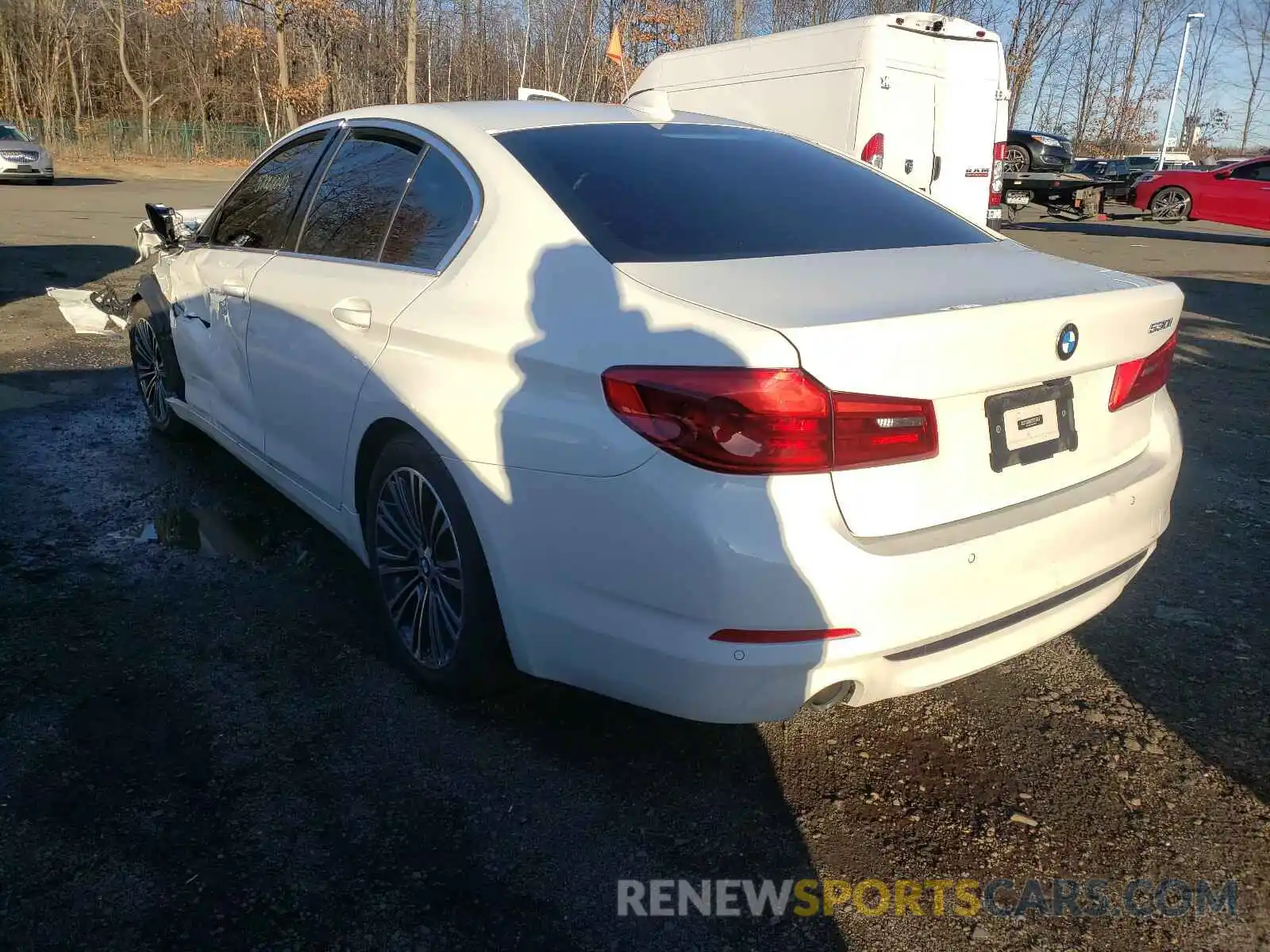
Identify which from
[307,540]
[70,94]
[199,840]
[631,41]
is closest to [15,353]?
[307,540]

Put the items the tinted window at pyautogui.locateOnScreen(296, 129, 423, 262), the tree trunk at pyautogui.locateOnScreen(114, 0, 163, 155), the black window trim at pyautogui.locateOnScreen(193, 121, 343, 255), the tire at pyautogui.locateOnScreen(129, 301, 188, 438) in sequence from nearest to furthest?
the tinted window at pyautogui.locateOnScreen(296, 129, 423, 262) < the black window trim at pyautogui.locateOnScreen(193, 121, 343, 255) < the tire at pyautogui.locateOnScreen(129, 301, 188, 438) < the tree trunk at pyautogui.locateOnScreen(114, 0, 163, 155)

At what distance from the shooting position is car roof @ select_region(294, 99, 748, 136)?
3.24m

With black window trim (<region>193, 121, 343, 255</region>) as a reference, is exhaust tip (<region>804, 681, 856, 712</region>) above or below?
below

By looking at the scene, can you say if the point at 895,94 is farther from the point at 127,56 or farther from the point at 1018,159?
the point at 127,56

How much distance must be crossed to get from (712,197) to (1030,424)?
44.2 inches

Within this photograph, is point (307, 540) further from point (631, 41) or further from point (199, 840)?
point (631, 41)

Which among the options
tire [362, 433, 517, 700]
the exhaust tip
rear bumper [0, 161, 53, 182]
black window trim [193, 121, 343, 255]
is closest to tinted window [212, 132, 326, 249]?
black window trim [193, 121, 343, 255]

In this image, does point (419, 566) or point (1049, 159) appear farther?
point (1049, 159)

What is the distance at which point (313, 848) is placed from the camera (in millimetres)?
2420

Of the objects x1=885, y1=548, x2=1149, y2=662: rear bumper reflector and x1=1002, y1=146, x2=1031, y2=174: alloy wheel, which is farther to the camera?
x1=1002, y1=146, x2=1031, y2=174: alloy wheel

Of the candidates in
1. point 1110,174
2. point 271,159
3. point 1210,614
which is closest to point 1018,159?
point 1110,174

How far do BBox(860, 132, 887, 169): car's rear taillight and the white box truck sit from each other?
0.04 ft

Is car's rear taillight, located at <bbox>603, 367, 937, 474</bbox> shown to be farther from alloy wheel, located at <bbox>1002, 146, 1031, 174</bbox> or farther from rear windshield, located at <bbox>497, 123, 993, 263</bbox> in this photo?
alloy wheel, located at <bbox>1002, 146, 1031, 174</bbox>

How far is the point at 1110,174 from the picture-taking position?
97.0 ft
